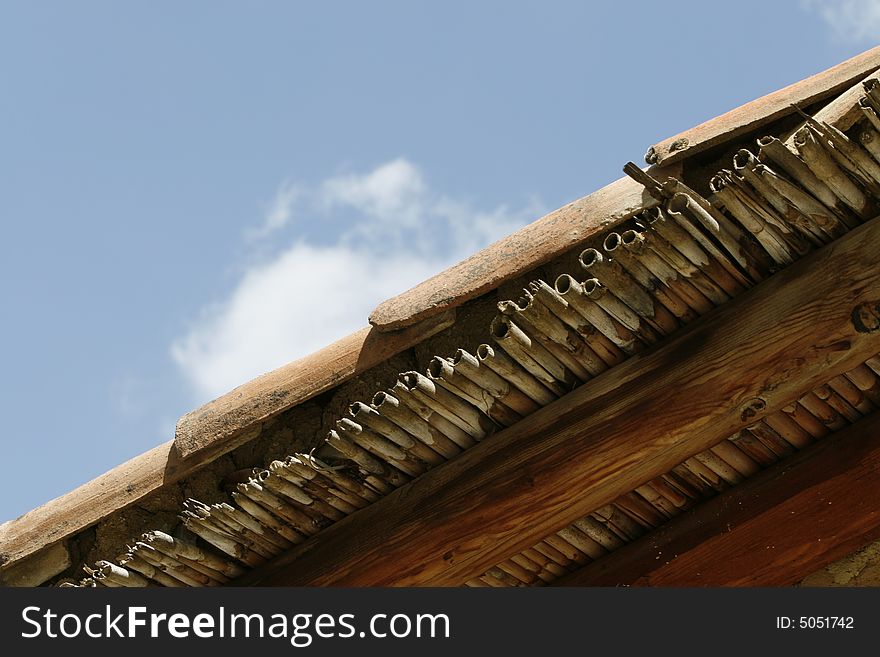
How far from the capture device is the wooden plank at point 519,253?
2.54 metres

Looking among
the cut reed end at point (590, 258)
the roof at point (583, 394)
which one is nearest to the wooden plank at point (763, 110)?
the roof at point (583, 394)

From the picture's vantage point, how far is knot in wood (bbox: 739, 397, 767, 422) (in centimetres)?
236

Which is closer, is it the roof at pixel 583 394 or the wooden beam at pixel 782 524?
the roof at pixel 583 394

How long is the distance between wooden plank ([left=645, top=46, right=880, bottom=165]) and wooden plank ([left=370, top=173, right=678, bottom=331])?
0.20 feet

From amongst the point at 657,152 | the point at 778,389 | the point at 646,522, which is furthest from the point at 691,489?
the point at 657,152

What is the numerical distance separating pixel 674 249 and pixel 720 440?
18.4 inches

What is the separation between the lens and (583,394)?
249 cm

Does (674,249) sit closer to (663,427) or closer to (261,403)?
(663,427)

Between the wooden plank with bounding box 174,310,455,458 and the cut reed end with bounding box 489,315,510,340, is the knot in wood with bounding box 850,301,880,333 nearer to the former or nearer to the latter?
the cut reed end with bounding box 489,315,510,340

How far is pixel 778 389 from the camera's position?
2.35 metres

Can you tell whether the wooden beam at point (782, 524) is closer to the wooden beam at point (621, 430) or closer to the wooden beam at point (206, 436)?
the wooden beam at point (621, 430)

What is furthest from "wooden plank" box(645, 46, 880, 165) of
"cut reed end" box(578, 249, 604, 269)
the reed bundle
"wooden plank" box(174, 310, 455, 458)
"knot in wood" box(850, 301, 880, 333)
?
"wooden plank" box(174, 310, 455, 458)

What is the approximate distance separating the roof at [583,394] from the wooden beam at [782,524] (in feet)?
0.03

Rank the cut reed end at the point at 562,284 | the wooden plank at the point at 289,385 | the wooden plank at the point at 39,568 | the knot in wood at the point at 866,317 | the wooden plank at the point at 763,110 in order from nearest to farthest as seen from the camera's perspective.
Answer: the knot in wood at the point at 866,317 < the cut reed end at the point at 562,284 < the wooden plank at the point at 763,110 < the wooden plank at the point at 289,385 < the wooden plank at the point at 39,568
